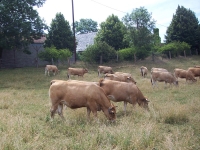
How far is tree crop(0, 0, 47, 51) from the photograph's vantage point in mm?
26219

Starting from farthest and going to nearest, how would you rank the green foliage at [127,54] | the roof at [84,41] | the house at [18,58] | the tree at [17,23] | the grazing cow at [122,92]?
the roof at [84,41] → the green foliage at [127,54] → the house at [18,58] → the tree at [17,23] → the grazing cow at [122,92]

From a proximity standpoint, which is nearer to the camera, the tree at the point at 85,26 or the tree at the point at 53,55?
the tree at the point at 53,55

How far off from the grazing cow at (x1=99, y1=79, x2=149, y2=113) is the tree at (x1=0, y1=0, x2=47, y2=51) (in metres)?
19.4

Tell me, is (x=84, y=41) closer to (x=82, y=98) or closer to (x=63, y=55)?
(x=63, y=55)

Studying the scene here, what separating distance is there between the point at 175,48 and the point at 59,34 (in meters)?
18.6

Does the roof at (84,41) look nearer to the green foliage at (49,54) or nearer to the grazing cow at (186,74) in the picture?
the green foliage at (49,54)

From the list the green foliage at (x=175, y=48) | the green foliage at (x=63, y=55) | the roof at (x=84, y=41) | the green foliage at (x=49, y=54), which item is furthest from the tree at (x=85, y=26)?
the green foliage at (x=49, y=54)

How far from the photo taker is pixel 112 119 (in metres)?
8.13

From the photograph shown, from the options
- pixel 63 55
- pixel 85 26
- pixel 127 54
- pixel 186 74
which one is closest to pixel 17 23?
pixel 63 55

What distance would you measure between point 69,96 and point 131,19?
30.2 m

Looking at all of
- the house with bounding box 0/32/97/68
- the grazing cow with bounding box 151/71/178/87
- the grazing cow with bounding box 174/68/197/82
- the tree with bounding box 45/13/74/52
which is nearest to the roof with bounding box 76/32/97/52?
the house with bounding box 0/32/97/68

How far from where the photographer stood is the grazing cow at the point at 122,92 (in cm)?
1030

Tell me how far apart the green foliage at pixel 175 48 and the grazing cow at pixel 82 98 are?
31.8m

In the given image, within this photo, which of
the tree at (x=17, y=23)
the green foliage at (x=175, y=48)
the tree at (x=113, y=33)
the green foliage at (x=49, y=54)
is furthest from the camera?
the tree at (x=113, y=33)
